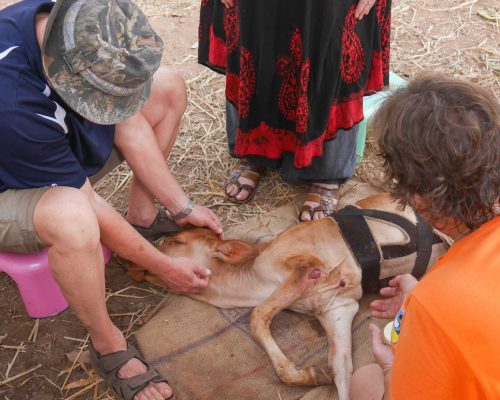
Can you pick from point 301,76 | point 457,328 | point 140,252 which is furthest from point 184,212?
point 457,328

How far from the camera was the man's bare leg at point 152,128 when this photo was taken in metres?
3.21

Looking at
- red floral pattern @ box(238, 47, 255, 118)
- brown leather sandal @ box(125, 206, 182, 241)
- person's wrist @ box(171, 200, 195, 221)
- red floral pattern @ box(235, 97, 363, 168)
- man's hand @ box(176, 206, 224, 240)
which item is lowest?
brown leather sandal @ box(125, 206, 182, 241)

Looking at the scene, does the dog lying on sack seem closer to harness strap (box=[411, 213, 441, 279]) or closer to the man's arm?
harness strap (box=[411, 213, 441, 279])

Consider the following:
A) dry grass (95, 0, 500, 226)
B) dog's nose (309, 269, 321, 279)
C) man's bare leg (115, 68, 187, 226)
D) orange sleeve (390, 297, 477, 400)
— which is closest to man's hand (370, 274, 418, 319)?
dog's nose (309, 269, 321, 279)

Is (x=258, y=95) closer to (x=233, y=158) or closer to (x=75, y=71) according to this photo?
(x=233, y=158)

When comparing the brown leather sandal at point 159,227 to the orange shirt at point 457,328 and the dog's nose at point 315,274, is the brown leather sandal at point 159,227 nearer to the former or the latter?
the dog's nose at point 315,274

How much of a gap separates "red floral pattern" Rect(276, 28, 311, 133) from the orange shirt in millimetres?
1803

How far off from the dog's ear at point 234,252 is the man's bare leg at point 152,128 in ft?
1.09

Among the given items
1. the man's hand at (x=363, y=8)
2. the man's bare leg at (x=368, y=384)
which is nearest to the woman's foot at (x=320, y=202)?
the man's hand at (x=363, y=8)

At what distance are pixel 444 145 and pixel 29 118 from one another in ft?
5.33

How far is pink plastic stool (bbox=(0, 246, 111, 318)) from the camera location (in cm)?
303

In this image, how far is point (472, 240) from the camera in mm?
1661

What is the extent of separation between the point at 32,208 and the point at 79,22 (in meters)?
0.83

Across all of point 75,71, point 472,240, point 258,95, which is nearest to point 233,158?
point 258,95
